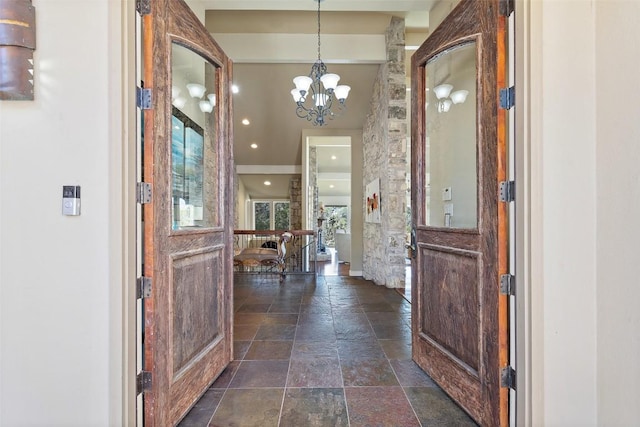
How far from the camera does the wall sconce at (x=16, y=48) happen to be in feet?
4.19

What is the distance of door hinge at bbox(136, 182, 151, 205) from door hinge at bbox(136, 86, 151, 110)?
38 centimetres

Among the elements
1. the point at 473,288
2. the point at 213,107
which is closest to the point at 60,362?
the point at 213,107

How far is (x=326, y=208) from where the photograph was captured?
14188 mm

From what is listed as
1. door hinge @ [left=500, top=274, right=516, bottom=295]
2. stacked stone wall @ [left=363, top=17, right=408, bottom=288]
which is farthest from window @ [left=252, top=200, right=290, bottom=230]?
door hinge @ [left=500, top=274, right=516, bottom=295]

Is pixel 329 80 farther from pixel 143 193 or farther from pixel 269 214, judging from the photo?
pixel 269 214

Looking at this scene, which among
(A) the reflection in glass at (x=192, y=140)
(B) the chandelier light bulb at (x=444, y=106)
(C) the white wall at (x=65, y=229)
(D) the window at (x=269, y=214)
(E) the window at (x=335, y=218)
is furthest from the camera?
(E) the window at (x=335, y=218)

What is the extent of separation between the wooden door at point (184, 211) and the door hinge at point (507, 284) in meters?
1.68

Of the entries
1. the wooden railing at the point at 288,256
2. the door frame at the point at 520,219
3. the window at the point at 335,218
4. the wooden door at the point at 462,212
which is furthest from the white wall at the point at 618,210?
the window at the point at 335,218

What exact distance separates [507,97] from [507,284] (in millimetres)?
911

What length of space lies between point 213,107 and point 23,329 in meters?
1.65

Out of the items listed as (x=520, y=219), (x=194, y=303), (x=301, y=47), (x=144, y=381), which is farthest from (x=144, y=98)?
(x=301, y=47)

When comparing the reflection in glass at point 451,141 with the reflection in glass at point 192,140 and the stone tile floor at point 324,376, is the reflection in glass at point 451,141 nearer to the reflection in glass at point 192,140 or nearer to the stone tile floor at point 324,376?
the stone tile floor at point 324,376

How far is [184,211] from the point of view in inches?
74.0

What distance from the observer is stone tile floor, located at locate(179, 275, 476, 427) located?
1.70m
